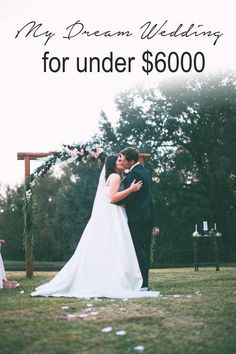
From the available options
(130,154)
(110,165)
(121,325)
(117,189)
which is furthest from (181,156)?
(121,325)

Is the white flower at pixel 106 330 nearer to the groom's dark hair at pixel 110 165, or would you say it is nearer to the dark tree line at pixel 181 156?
the groom's dark hair at pixel 110 165

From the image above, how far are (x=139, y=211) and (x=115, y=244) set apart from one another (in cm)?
66

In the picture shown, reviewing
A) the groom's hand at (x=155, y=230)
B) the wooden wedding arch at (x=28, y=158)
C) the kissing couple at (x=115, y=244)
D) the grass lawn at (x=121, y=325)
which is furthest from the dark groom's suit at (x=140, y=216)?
the wooden wedding arch at (x=28, y=158)

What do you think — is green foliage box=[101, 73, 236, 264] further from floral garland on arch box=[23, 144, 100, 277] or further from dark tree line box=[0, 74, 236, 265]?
floral garland on arch box=[23, 144, 100, 277]

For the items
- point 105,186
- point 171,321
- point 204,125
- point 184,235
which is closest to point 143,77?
point 204,125

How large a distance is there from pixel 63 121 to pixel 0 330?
2251cm

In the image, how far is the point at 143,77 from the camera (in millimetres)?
28422

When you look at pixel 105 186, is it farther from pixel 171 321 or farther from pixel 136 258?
pixel 171 321

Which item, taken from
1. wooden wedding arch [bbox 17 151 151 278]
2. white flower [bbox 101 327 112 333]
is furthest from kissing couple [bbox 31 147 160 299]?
wooden wedding arch [bbox 17 151 151 278]

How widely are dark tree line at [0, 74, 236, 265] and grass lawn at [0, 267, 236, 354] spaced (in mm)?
20544

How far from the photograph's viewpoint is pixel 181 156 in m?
27.1

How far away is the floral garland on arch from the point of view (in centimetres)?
952

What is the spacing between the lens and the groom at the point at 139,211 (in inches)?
274

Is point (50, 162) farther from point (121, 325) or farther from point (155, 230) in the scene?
point (121, 325)
